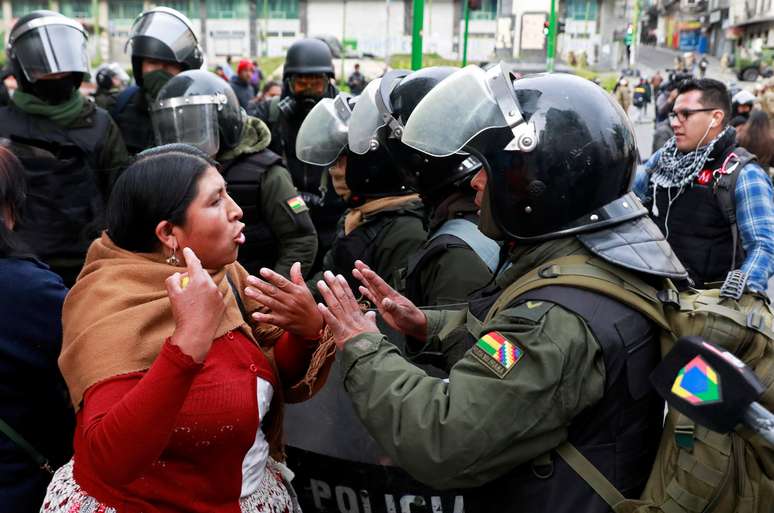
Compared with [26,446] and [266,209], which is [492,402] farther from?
[266,209]

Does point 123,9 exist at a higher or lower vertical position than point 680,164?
higher

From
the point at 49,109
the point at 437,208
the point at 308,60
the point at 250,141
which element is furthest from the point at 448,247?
the point at 308,60

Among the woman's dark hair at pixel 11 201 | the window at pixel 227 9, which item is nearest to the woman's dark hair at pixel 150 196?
the woman's dark hair at pixel 11 201

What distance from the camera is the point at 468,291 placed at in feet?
8.81

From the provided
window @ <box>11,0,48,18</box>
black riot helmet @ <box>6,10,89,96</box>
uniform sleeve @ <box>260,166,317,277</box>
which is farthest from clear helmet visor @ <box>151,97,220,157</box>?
window @ <box>11,0,48,18</box>

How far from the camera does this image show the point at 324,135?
3.71 meters

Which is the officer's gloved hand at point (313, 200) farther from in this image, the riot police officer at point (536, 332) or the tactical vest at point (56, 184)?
the riot police officer at point (536, 332)

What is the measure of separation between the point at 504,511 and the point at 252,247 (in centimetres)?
252

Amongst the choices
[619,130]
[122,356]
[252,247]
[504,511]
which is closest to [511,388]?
[504,511]

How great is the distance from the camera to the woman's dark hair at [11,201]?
2.17 metres

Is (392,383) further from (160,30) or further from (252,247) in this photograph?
(160,30)

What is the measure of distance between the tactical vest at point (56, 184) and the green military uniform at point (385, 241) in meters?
1.47

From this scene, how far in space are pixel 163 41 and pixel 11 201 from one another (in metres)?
2.98

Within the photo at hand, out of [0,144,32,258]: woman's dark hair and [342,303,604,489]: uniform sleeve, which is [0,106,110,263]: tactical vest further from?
[342,303,604,489]: uniform sleeve
